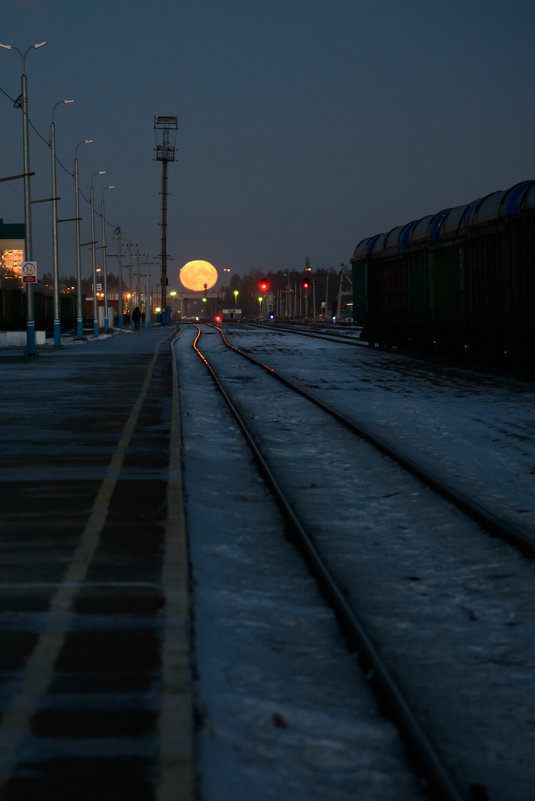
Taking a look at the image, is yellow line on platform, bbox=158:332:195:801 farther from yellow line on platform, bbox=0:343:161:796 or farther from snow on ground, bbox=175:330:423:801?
yellow line on platform, bbox=0:343:161:796

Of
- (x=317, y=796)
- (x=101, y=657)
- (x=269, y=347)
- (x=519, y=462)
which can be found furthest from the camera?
(x=269, y=347)

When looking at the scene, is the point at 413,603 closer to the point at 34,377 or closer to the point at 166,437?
the point at 166,437

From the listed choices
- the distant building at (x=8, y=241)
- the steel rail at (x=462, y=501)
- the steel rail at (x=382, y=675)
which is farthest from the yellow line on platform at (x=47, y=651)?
the distant building at (x=8, y=241)

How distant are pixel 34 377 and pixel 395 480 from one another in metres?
17.4

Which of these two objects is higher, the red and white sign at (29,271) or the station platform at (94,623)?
the red and white sign at (29,271)

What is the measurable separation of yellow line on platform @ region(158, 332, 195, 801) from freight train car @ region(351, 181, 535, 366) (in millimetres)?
16870

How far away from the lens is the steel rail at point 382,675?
383 cm

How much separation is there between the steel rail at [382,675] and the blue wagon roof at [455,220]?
1634cm

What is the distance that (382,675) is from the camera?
4887 millimetres

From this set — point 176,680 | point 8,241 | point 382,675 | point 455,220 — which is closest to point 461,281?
point 455,220

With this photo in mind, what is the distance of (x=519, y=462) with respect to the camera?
12.2 meters

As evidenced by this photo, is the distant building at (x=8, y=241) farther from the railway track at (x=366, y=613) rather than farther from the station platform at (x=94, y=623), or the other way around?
the station platform at (x=94, y=623)

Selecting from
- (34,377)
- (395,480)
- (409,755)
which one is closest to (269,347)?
(34,377)

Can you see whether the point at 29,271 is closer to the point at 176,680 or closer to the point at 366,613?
the point at 366,613
